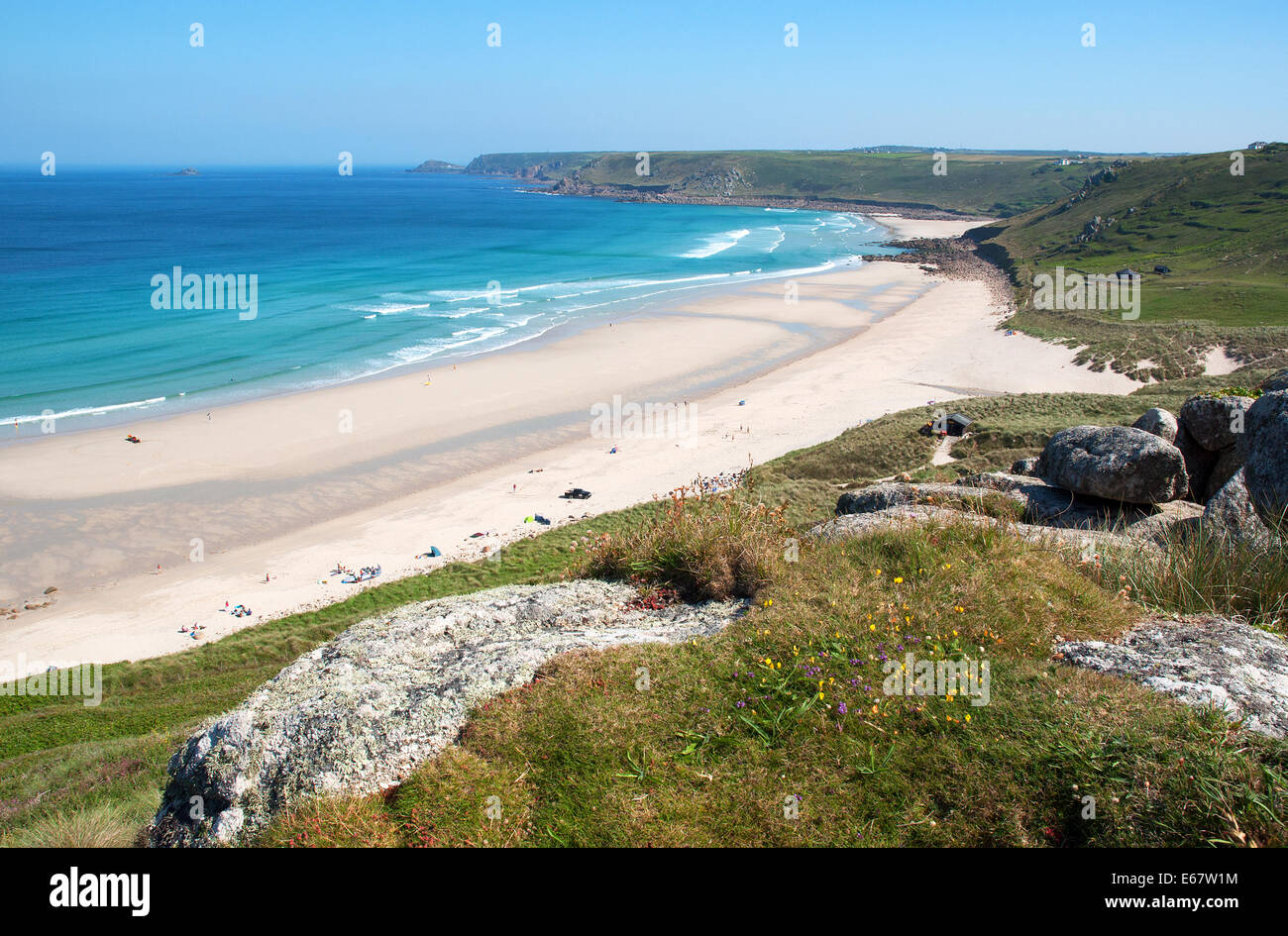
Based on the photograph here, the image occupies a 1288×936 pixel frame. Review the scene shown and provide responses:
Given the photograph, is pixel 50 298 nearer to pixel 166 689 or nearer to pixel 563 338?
pixel 563 338

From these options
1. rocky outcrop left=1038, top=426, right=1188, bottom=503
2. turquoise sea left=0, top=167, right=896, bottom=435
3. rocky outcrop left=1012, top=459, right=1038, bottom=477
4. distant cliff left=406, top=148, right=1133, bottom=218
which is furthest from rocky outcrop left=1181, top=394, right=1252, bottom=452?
distant cliff left=406, top=148, right=1133, bottom=218

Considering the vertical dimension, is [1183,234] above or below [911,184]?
below

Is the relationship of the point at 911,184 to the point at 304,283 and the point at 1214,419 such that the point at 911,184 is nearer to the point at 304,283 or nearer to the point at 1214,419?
the point at 304,283

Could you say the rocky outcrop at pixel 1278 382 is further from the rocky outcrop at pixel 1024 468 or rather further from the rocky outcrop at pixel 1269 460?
the rocky outcrop at pixel 1024 468

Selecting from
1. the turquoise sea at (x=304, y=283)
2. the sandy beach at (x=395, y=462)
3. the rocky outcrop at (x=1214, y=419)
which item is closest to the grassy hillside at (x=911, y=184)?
the turquoise sea at (x=304, y=283)

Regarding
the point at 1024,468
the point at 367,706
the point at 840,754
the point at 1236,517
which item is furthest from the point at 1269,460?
the point at 367,706

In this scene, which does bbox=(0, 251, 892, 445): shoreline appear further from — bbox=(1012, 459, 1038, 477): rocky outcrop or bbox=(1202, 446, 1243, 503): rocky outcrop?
bbox=(1202, 446, 1243, 503): rocky outcrop
